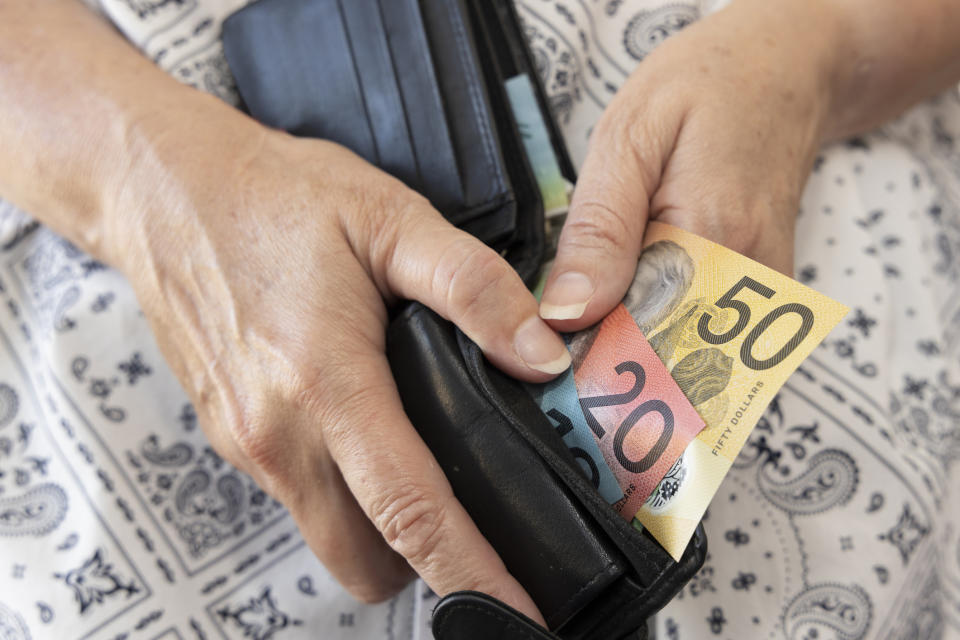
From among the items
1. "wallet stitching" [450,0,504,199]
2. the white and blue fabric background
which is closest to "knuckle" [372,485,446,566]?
the white and blue fabric background

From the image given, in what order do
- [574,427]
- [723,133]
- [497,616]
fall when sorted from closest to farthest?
[497,616] → [574,427] → [723,133]

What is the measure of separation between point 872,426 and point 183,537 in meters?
0.82

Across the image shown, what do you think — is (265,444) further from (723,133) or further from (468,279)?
(723,133)

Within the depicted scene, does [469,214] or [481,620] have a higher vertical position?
[469,214]

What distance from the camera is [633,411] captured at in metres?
0.60

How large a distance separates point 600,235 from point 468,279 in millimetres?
149

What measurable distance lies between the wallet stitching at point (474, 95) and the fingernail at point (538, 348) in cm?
17

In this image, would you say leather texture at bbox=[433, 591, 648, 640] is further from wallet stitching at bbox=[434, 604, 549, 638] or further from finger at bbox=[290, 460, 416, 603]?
finger at bbox=[290, 460, 416, 603]

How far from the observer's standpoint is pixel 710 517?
76 cm

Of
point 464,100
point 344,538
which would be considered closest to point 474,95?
point 464,100

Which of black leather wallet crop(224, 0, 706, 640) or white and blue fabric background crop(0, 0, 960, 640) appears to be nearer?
black leather wallet crop(224, 0, 706, 640)

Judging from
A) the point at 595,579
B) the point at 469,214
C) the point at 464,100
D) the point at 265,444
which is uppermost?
the point at 464,100

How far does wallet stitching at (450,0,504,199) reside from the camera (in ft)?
2.35

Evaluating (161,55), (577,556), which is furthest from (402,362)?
(161,55)
